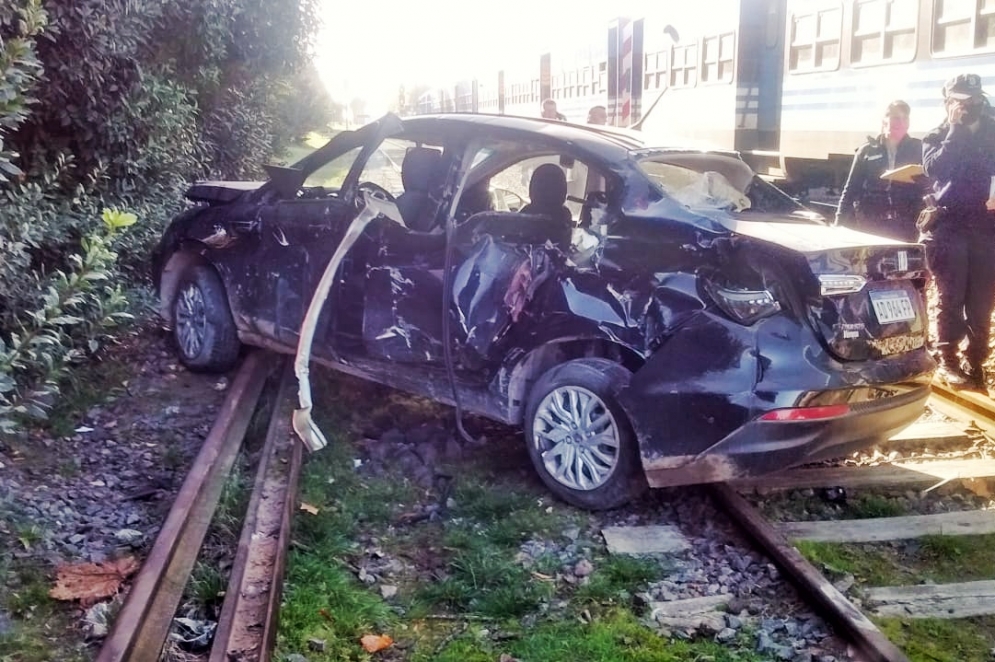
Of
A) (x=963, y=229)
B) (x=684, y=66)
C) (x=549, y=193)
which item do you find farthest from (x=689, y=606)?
(x=684, y=66)

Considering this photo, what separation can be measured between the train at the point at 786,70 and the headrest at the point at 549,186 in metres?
0.60

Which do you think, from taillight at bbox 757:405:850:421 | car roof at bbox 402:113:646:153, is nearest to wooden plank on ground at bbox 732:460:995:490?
taillight at bbox 757:405:850:421

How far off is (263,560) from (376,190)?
248 centimetres

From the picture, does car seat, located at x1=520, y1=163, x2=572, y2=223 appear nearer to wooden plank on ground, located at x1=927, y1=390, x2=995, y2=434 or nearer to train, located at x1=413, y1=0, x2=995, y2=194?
train, located at x1=413, y1=0, x2=995, y2=194

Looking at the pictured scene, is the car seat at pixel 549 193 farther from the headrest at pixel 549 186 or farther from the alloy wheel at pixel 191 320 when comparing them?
the alloy wheel at pixel 191 320

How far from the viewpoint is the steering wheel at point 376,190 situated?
Answer: 581 cm

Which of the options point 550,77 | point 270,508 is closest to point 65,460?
point 270,508

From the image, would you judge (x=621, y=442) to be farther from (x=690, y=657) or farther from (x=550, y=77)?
(x=550, y=77)

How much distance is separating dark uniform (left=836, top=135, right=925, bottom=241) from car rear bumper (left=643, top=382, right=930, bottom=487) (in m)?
3.64

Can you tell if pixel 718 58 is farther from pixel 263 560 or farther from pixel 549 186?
pixel 263 560

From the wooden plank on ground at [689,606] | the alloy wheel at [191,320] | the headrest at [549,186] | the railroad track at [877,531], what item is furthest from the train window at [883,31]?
the wooden plank on ground at [689,606]

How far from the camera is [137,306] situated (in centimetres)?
734

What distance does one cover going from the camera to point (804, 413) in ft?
13.8

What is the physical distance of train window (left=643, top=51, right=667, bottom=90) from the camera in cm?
1650
